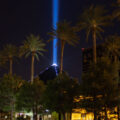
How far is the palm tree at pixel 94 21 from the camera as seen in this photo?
36438mm

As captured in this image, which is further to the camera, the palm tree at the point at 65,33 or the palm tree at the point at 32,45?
the palm tree at the point at 32,45

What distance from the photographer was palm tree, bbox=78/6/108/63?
36.4 metres

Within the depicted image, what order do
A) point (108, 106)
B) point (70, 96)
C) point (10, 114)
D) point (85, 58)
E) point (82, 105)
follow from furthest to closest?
point (85, 58), point (10, 114), point (70, 96), point (82, 105), point (108, 106)

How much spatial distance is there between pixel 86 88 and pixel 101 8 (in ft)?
40.4

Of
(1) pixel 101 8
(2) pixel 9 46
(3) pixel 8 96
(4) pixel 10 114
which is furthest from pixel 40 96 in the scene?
(2) pixel 9 46

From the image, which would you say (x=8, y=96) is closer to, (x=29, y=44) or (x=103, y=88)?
(x=29, y=44)

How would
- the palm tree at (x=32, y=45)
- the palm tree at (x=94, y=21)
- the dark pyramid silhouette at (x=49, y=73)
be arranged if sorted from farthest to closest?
the dark pyramid silhouette at (x=49, y=73)
the palm tree at (x=32, y=45)
the palm tree at (x=94, y=21)

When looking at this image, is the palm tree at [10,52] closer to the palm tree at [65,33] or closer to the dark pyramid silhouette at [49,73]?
the palm tree at [65,33]

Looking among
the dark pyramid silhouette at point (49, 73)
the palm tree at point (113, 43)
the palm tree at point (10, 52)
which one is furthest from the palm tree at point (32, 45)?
the dark pyramid silhouette at point (49, 73)

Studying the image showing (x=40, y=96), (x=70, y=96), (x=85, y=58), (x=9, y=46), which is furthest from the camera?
(x=85, y=58)

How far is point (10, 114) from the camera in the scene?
52625 millimetres

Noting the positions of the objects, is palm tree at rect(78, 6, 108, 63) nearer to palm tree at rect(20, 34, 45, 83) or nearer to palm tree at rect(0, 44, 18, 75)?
palm tree at rect(20, 34, 45, 83)

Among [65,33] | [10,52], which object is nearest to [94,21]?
[65,33]

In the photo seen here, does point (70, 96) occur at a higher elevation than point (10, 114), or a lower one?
higher
